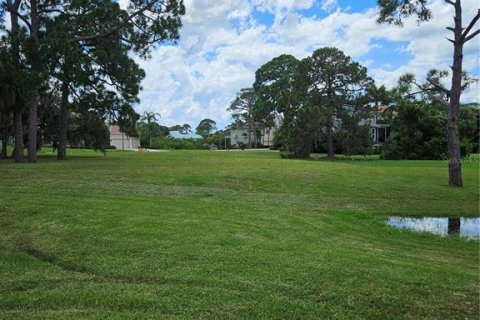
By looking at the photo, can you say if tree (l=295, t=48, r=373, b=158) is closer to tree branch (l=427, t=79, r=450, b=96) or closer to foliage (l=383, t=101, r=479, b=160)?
foliage (l=383, t=101, r=479, b=160)

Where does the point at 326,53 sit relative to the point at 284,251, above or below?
above

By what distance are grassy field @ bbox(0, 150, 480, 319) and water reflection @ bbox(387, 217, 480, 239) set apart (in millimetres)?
474

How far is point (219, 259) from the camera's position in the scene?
5.70 m

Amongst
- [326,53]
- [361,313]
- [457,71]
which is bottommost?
[361,313]

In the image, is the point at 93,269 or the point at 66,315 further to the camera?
the point at 93,269

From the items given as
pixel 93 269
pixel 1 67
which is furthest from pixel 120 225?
pixel 1 67

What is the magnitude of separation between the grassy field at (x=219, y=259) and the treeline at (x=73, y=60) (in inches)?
420

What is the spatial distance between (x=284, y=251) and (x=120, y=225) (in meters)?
2.77

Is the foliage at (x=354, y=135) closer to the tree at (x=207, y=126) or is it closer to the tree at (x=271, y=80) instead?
the tree at (x=271, y=80)

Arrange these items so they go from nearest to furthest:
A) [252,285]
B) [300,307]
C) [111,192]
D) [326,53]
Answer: [300,307] → [252,285] → [111,192] → [326,53]

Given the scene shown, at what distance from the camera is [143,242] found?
6402 millimetres

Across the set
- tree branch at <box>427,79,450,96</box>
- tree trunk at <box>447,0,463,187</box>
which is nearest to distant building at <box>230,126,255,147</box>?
tree branch at <box>427,79,450,96</box>

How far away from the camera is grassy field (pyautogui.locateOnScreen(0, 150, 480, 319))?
13.9 ft

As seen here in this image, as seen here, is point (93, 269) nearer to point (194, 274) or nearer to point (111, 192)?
point (194, 274)
